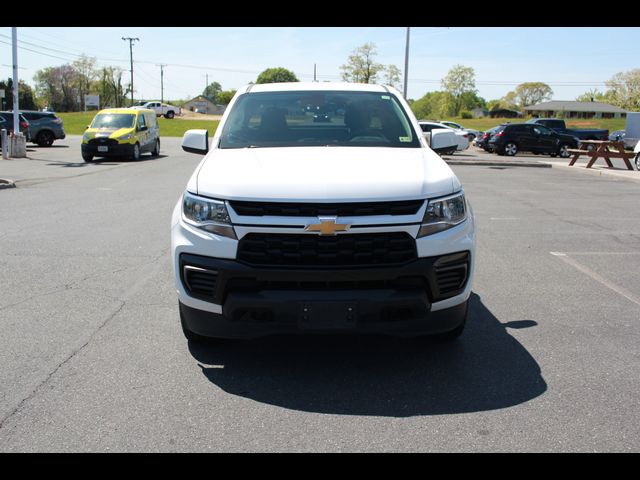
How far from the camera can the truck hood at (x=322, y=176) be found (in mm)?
3832

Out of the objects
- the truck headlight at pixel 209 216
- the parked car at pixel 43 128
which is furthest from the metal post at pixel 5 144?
the truck headlight at pixel 209 216

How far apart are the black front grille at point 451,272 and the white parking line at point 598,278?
265 centimetres

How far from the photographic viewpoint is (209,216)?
3957 mm

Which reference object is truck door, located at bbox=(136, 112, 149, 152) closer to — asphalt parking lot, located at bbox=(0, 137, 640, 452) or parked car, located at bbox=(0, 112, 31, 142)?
parked car, located at bbox=(0, 112, 31, 142)

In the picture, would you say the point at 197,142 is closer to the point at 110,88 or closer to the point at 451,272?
the point at 451,272

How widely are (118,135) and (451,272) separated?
21.9 m

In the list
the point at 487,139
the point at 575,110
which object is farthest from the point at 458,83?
the point at 487,139

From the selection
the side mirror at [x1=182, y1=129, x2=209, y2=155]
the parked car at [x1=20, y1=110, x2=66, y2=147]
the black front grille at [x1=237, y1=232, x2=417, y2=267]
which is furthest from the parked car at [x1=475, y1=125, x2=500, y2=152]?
the black front grille at [x1=237, y1=232, x2=417, y2=267]

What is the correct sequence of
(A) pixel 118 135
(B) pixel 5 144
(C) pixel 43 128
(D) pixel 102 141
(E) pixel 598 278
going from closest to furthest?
(E) pixel 598 278, (B) pixel 5 144, (D) pixel 102 141, (A) pixel 118 135, (C) pixel 43 128

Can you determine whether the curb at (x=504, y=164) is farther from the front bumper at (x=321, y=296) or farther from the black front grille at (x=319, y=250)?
the black front grille at (x=319, y=250)
